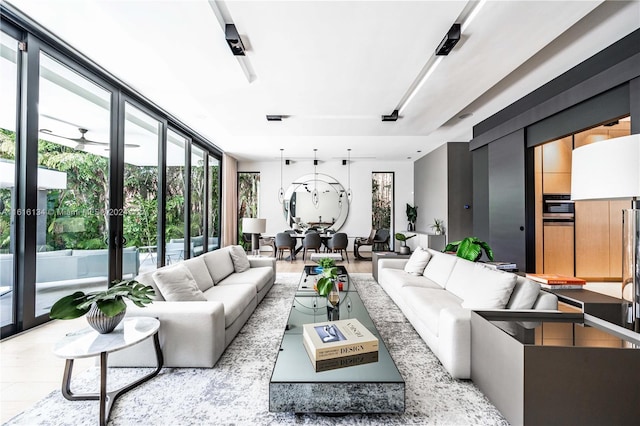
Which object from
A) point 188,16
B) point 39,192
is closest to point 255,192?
point 39,192

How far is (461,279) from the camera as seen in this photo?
2.96 meters

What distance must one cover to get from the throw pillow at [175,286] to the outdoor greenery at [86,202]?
4.85 feet

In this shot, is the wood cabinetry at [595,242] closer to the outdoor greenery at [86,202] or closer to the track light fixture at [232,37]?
the track light fixture at [232,37]

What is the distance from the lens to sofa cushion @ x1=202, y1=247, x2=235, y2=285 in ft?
11.7

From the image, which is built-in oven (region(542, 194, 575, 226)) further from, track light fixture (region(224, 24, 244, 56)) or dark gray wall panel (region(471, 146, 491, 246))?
track light fixture (region(224, 24, 244, 56))

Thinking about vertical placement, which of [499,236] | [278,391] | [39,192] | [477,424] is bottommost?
[477,424]

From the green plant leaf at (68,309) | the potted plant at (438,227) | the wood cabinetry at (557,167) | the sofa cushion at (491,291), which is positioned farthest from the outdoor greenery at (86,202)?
the wood cabinetry at (557,167)

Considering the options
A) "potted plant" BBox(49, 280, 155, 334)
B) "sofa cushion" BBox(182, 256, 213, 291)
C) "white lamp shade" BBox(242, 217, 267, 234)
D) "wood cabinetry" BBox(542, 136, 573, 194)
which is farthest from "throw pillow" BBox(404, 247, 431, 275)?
"potted plant" BBox(49, 280, 155, 334)

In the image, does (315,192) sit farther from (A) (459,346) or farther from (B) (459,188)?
(A) (459,346)

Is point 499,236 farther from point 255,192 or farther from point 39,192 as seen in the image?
point 255,192

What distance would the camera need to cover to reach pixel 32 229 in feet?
8.86

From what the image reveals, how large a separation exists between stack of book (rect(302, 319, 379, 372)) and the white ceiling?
234 cm

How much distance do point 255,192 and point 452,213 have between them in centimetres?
568

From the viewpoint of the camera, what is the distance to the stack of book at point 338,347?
167 cm
